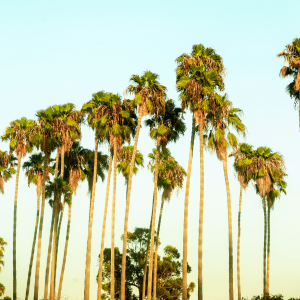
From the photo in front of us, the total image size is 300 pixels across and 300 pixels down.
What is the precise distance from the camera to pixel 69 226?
132 ft

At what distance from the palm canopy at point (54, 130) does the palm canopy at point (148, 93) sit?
588cm

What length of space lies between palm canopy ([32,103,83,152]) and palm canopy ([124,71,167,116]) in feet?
19.3

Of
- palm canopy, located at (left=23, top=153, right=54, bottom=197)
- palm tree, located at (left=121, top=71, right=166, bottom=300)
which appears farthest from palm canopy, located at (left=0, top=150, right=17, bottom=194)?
palm tree, located at (left=121, top=71, right=166, bottom=300)

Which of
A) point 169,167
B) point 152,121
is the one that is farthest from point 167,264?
point 152,121

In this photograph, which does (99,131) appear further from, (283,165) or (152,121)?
(283,165)

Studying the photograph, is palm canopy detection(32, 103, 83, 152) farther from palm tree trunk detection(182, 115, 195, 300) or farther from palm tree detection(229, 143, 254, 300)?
palm tree detection(229, 143, 254, 300)

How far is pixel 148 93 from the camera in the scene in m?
31.9

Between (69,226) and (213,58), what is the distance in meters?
21.3

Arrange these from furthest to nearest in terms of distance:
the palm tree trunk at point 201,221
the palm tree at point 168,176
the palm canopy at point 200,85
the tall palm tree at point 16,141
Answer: the palm tree at point 168,176 → the tall palm tree at point 16,141 → the palm canopy at point 200,85 → the palm tree trunk at point 201,221

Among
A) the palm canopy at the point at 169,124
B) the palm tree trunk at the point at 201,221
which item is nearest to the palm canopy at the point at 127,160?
the palm canopy at the point at 169,124

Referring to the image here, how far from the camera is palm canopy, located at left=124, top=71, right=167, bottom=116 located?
1246 inches

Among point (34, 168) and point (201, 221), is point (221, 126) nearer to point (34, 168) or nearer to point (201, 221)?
A: point (201, 221)

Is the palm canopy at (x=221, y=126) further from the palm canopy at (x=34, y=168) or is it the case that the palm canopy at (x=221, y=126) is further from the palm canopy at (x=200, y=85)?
the palm canopy at (x=34, y=168)

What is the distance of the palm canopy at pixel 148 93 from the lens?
104 feet
